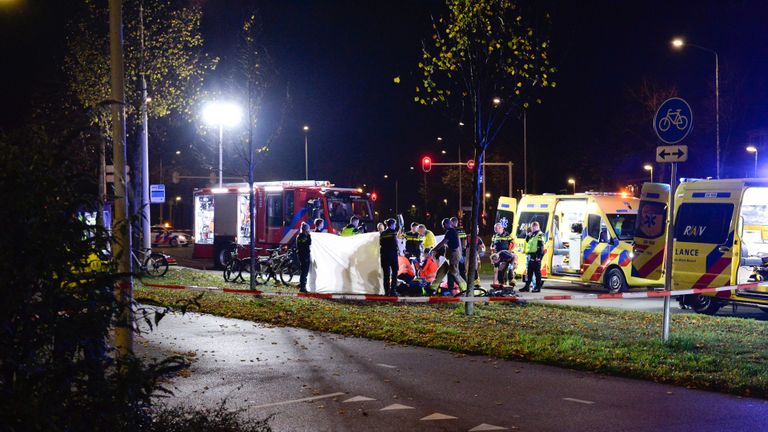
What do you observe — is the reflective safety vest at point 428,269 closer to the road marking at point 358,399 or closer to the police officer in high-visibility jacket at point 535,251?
the police officer in high-visibility jacket at point 535,251

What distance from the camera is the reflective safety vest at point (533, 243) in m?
19.4

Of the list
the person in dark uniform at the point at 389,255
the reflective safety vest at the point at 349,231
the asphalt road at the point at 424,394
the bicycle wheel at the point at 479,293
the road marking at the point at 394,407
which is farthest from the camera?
the reflective safety vest at the point at 349,231

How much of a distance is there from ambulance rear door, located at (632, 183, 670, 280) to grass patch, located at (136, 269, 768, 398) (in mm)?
2027

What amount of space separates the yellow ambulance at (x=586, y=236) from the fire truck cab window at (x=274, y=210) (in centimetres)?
912

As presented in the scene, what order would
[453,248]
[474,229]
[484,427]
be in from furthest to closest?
1. [453,248]
2. [474,229]
3. [484,427]

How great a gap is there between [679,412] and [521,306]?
8.29 metres

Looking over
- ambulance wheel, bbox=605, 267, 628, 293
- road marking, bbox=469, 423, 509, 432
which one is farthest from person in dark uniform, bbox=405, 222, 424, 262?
road marking, bbox=469, 423, 509, 432

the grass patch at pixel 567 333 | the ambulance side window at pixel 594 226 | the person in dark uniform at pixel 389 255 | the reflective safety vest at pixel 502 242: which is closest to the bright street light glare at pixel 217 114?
the reflective safety vest at pixel 502 242

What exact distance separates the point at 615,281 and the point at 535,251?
2031mm

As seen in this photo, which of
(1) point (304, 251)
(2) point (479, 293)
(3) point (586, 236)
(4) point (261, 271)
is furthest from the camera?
(4) point (261, 271)

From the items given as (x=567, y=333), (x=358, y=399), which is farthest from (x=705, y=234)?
(x=358, y=399)

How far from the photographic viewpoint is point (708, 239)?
15.3 metres

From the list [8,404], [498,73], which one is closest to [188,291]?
[498,73]

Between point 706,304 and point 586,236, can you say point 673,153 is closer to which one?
point 706,304
